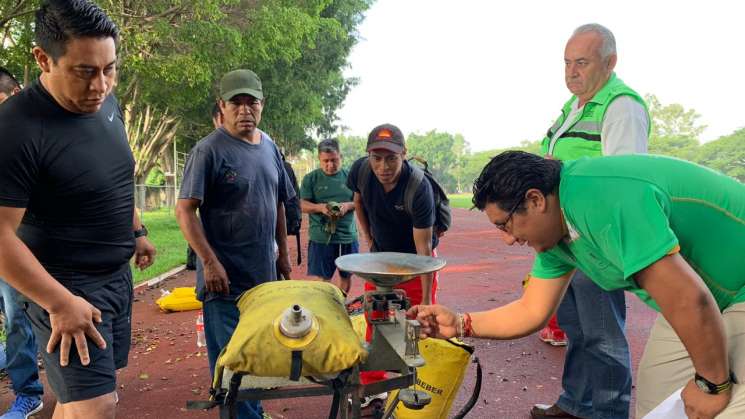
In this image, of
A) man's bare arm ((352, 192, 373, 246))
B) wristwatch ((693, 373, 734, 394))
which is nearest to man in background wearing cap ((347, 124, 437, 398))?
man's bare arm ((352, 192, 373, 246))

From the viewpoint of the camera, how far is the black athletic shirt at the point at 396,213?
11.3 ft

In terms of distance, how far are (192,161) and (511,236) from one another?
179cm

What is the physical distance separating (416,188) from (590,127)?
1.13 m

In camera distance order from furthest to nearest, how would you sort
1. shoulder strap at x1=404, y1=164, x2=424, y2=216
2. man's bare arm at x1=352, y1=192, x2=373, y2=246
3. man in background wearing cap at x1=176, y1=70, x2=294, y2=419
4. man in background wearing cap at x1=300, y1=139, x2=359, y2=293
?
man in background wearing cap at x1=300, y1=139, x2=359, y2=293 → man's bare arm at x1=352, y1=192, x2=373, y2=246 → shoulder strap at x1=404, y1=164, x2=424, y2=216 → man in background wearing cap at x1=176, y1=70, x2=294, y2=419

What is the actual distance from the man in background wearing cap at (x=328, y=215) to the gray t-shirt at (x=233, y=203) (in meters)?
2.27

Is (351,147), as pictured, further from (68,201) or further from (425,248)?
(68,201)

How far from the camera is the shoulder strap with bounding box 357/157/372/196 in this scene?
3645mm

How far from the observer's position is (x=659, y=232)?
151cm

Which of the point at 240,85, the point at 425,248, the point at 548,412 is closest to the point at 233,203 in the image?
the point at 240,85

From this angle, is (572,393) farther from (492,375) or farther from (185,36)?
(185,36)

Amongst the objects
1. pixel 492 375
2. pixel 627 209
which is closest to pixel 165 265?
pixel 492 375

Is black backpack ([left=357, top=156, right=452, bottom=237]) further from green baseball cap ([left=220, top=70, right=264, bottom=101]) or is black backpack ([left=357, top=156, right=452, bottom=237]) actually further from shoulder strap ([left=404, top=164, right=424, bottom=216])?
green baseball cap ([left=220, top=70, right=264, bottom=101])

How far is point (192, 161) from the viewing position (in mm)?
2787

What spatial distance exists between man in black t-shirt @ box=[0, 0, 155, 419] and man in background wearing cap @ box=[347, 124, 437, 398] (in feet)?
5.27
